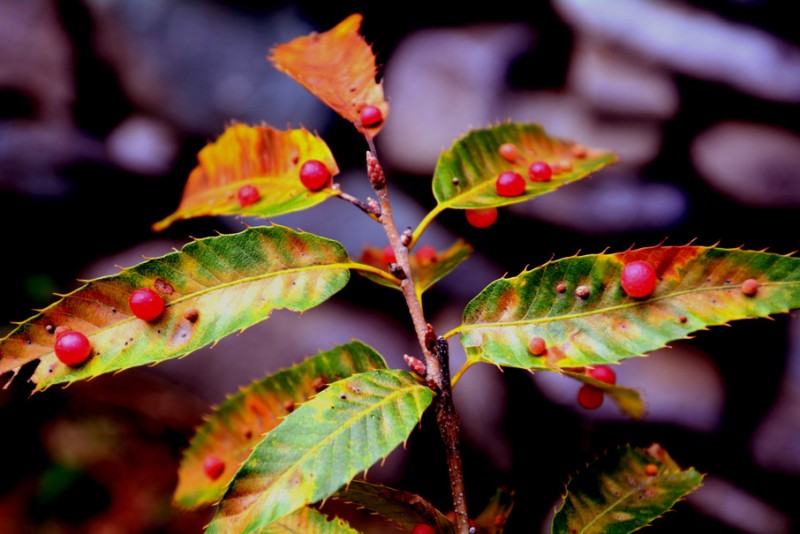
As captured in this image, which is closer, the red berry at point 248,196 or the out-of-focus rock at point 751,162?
the red berry at point 248,196

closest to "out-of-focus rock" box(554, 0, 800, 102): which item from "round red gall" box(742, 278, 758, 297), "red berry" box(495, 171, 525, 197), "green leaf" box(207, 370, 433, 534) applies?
"red berry" box(495, 171, 525, 197)

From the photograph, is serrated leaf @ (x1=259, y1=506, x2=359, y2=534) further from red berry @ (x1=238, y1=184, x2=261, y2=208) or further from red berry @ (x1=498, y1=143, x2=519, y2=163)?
red berry @ (x1=498, y1=143, x2=519, y2=163)

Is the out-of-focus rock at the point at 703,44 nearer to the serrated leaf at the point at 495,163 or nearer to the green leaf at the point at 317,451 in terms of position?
the serrated leaf at the point at 495,163

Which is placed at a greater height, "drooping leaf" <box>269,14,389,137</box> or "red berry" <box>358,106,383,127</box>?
"drooping leaf" <box>269,14,389,137</box>

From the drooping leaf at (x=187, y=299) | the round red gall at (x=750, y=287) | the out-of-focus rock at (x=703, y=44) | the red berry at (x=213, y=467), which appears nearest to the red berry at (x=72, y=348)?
the drooping leaf at (x=187, y=299)

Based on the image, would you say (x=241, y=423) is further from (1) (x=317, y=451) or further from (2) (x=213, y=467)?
(1) (x=317, y=451)

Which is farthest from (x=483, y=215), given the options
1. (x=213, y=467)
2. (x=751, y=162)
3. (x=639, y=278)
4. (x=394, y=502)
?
(x=751, y=162)
